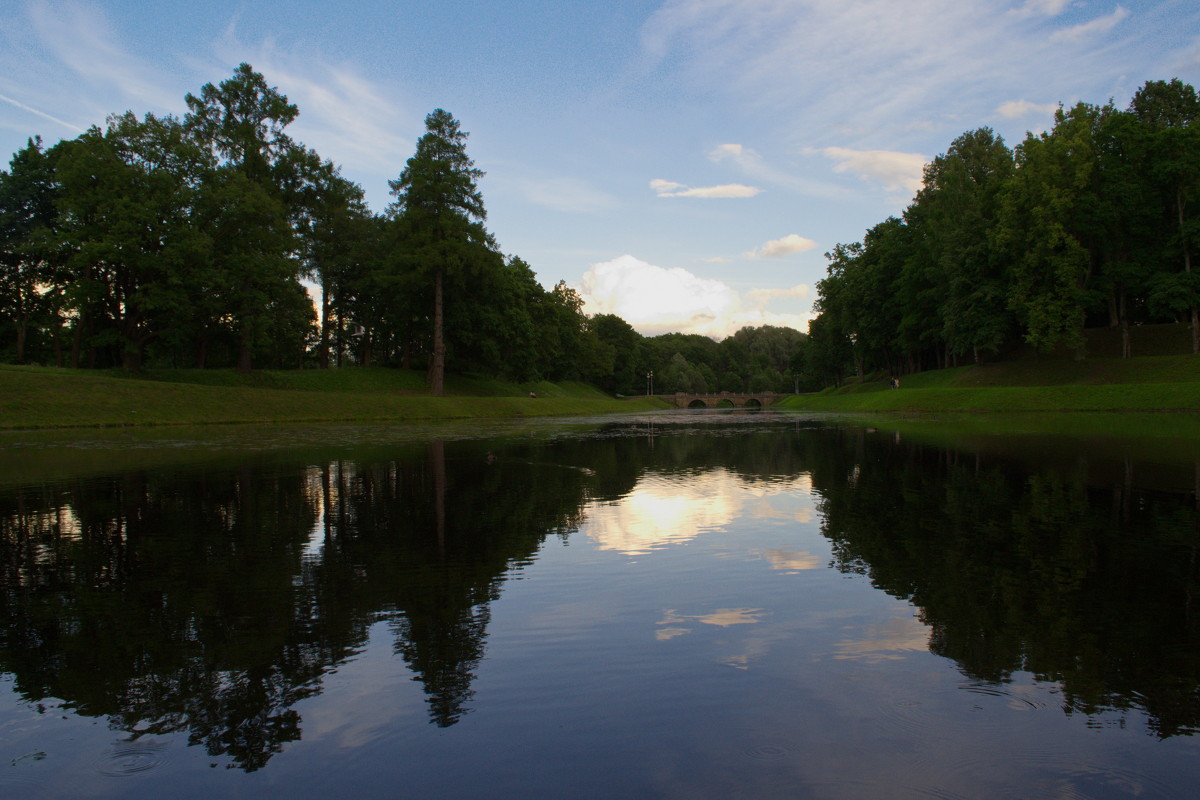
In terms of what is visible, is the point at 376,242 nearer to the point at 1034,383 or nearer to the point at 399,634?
the point at 1034,383

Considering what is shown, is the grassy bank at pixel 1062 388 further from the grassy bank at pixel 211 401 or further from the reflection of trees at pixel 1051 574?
the reflection of trees at pixel 1051 574

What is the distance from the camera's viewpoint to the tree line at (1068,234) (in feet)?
163

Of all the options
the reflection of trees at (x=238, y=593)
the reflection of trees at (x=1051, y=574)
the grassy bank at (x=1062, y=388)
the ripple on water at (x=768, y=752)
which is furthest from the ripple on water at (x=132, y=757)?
the grassy bank at (x=1062, y=388)

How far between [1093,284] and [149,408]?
60277 millimetres

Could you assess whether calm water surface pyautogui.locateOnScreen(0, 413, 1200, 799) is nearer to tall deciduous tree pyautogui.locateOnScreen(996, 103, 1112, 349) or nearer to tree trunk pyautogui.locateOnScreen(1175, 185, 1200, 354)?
tall deciduous tree pyautogui.locateOnScreen(996, 103, 1112, 349)

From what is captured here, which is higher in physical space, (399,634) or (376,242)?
(376,242)

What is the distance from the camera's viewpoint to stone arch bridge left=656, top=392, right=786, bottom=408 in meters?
145

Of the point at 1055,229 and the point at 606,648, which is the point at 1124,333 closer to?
the point at 1055,229

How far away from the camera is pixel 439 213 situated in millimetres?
59781

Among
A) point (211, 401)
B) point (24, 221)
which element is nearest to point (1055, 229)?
point (211, 401)

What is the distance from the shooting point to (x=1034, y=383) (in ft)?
168

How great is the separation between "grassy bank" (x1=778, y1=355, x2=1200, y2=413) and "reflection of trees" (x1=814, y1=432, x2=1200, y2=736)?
31424 millimetres

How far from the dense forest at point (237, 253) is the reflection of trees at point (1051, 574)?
4613 cm

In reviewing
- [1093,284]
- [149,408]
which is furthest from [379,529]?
[1093,284]
